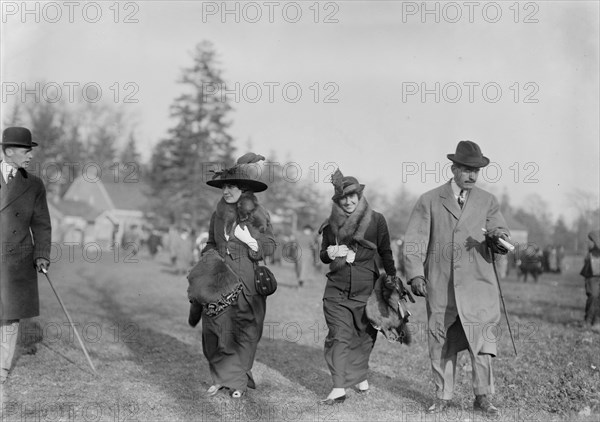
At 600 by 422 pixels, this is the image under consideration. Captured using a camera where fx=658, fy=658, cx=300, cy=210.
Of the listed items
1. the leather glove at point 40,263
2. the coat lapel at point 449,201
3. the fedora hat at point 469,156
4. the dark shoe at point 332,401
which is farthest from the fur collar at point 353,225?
the leather glove at point 40,263

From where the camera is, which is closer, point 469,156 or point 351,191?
point 469,156

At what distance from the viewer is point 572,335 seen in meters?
10.5

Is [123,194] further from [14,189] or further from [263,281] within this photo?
[263,281]

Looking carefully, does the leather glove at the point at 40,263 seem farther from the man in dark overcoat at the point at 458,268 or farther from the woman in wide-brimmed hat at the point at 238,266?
the man in dark overcoat at the point at 458,268

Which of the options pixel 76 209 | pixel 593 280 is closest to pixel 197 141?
pixel 76 209

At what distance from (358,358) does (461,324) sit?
108 cm

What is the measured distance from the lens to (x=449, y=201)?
6086 millimetres

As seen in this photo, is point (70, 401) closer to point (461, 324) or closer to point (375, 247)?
point (375, 247)

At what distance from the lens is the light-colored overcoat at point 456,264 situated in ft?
19.3

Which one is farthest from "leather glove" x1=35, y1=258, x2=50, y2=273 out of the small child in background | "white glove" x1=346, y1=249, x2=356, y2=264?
the small child in background

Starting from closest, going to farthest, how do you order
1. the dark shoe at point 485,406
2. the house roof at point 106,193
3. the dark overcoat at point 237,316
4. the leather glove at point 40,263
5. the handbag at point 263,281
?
1. the dark shoe at point 485,406
2. the dark overcoat at point 237,316
3. the handbag at point 263,281
4. the leather glove at point 40,263
5. the house roof at point 106,193

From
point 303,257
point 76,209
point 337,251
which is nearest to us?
point 337,251

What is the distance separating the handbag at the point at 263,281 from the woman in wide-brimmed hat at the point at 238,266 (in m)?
0.05

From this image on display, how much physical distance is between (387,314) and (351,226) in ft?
2.97
